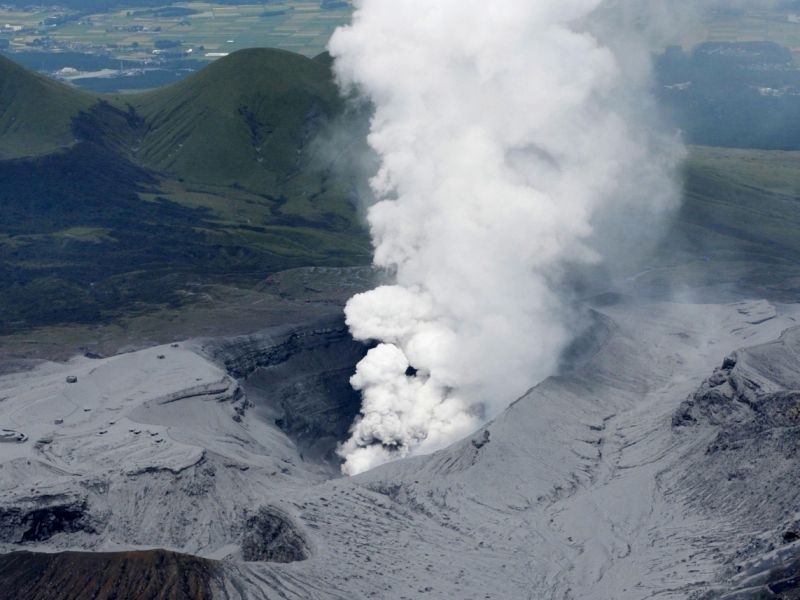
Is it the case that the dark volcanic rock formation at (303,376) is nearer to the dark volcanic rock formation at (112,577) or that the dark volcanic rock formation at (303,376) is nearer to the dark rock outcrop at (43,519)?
the dark rock outcrop at (43,519)

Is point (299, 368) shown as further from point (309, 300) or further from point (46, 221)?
point (46, 221)

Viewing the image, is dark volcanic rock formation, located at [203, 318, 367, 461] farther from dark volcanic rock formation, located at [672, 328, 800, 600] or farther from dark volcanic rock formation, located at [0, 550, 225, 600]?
dark volcanic rock formation, located at [0, 550, 225, 600]

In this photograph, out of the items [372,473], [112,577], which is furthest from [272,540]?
[372,473]

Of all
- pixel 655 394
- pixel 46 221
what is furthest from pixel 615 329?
pixel 46 221

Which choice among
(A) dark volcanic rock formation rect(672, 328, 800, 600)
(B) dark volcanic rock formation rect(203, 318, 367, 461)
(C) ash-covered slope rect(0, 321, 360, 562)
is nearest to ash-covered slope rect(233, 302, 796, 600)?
(A) dark volcanic rock formation rect(672, 328, 800, 600)

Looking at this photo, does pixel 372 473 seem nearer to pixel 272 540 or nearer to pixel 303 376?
pixel 272 540

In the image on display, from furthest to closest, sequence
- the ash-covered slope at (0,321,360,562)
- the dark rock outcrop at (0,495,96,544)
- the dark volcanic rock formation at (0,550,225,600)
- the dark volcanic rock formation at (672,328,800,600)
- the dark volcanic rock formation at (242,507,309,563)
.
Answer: the ash-covered slope at (0,321,360,562) → the dark rock outcrop at (0,495,96,544) → the dark volcanic rock formation at (242,507,309,563) → the dark volcanic rock formation at (0,550,225,600) → the dark volcanic rock formation at (672,328,800,600)

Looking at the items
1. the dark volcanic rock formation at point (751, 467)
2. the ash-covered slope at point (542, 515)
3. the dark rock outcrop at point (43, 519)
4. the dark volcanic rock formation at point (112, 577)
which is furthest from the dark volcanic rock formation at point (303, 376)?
the dark volcanic rock formation at point (112, 577)
